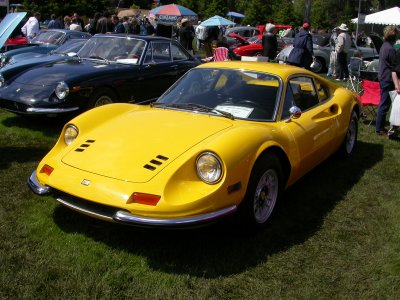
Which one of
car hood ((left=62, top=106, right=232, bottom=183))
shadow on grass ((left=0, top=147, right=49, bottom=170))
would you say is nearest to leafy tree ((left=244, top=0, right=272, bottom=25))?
shadow on grass ((left=0, top=147, right=49, bottom=170))

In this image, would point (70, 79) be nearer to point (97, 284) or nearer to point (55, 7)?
point (97, 284)

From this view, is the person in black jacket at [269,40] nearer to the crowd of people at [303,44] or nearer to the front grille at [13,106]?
the crowd of people at [303,44]

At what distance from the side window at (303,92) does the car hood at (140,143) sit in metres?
1.02

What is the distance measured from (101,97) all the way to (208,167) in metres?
3.83

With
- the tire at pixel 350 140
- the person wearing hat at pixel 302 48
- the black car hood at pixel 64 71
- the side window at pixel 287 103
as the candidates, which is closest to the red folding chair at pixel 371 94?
the tire at pixel 350 140

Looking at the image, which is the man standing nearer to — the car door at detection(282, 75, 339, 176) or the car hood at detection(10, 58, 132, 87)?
the car door at detection(282, 75, 339, 176)

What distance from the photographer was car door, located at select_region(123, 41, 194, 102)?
23.5 feet

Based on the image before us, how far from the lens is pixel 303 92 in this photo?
4.72m

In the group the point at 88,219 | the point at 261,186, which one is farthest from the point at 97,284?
the point at 261,186

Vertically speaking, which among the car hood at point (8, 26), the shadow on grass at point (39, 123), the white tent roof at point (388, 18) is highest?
the car hood at point (8, 26)

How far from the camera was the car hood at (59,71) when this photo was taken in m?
6.37

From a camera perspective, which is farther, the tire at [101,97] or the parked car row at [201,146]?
the tire at [101,97]

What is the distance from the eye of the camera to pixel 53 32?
11.1 meters

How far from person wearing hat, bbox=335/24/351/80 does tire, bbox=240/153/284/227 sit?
10.8m
